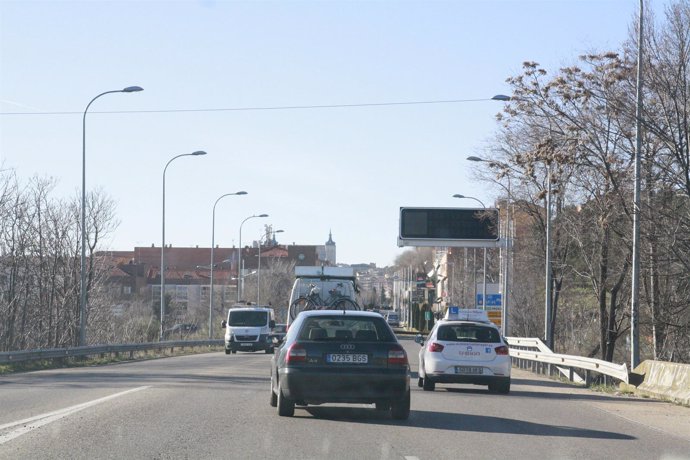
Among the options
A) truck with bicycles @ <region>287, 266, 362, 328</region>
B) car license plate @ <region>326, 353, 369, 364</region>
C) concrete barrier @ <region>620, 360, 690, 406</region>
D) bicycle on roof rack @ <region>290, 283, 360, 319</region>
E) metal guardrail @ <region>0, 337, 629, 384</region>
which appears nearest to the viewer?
car license plate @ <region>326, 353, 369, 364</region>

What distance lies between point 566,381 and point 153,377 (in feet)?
36.4

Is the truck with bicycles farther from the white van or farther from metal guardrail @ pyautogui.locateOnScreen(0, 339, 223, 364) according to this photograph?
the white van

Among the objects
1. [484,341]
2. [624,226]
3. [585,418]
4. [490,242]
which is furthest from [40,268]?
[585,418]

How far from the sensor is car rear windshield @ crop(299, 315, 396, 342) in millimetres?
13344

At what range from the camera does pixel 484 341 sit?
2050cm

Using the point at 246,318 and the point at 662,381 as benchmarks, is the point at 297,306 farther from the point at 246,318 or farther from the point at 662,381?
the point at 246,318

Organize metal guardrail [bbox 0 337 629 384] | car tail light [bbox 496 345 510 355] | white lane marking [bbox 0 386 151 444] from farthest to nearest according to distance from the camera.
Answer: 1. metal guardrail [bbox 0 337 629 384]
2. car tail light [bbox 496 345 510 355]
3. white lane marking [bbox 0 386 151 444]

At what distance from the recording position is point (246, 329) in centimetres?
4553

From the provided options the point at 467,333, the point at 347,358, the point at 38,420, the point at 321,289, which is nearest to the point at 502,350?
the point at 467,333

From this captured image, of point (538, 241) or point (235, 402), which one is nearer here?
point (235, 402)

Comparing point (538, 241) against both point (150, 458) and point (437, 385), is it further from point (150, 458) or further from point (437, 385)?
point (150, 458)

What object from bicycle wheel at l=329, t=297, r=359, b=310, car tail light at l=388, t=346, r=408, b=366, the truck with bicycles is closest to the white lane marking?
car tail light at l=388, t=346, r=408, b=366

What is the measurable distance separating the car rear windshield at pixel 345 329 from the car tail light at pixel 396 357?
10.8 inches

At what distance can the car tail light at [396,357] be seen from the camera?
42.9 ft
